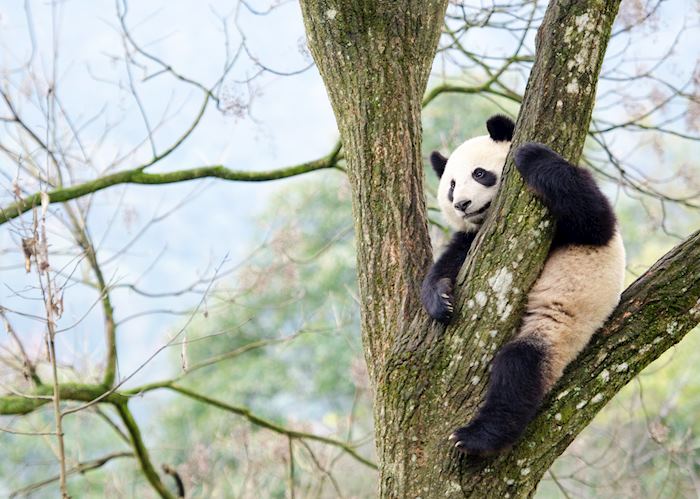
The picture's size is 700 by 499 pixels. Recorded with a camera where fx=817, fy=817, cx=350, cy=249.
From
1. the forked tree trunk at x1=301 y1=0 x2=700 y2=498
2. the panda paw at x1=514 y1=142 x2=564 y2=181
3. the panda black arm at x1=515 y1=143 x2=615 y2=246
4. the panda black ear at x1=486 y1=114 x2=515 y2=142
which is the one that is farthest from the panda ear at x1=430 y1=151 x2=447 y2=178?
the panda paw at x1=514 y1=142 x2=564 y2=181

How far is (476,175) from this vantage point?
4012 millimetres

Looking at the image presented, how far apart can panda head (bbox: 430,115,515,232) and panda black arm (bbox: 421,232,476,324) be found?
7.9 inches

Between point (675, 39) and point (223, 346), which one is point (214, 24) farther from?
point (223, 346)

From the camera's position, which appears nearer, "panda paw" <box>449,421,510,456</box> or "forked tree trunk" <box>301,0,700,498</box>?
"panda paw" <box>449,421,510,456</box>

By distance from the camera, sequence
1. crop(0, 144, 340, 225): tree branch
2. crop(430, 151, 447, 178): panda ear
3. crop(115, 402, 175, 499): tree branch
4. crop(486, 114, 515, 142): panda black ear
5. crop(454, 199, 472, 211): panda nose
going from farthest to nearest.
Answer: crop(115, 402, 175, 499): tree branch → crop(0, 144, 340, 225): tree branch → crop(430, 151, 447, 178): panda ear → crop(486, 114, 515, 142): panda black ear → crop(454, 199, 472, 211): panda nose

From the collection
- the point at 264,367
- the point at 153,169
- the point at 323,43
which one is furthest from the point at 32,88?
the point at 264,367

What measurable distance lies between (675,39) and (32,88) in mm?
4038

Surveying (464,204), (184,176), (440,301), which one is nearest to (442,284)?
(440,301)

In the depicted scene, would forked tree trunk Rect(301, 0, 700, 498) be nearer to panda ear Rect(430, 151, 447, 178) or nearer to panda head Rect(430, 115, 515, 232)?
Answer: panda head Rect(430, 115, 515, 232)

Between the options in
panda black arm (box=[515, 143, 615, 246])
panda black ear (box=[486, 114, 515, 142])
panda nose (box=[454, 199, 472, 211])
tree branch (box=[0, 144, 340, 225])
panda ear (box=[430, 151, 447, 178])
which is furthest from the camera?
tree branch (box=[0, 144, 340, 225])

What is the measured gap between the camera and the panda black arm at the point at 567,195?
295cm

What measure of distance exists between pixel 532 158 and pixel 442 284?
0.59 m

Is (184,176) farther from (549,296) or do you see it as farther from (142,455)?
(549,296)

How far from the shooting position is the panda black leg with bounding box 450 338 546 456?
9.30 feet
